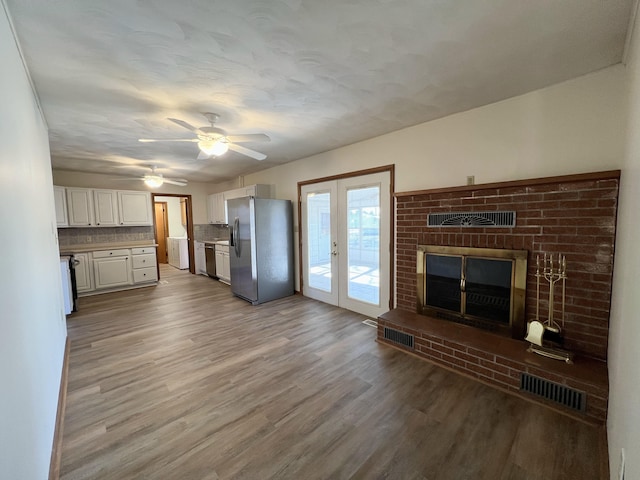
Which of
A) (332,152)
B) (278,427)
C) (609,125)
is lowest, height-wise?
(278,427)

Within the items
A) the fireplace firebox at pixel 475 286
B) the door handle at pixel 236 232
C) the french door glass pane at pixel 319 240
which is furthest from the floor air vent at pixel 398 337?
the door handle at pixel 236 232

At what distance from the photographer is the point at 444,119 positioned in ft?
9.21

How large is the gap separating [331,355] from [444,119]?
2.74 m

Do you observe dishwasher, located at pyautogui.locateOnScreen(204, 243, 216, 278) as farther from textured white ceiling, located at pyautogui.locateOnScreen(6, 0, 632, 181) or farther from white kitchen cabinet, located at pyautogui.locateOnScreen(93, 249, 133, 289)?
textured white ceiling, located at pyautogui.locateOnScreen(6, 0, 632, 181)

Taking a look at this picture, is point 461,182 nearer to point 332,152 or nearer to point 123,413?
point 332,152

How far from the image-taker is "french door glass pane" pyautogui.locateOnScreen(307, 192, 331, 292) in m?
4.20

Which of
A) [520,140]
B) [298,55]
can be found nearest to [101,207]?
[298,55]

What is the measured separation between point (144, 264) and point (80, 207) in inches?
59.6

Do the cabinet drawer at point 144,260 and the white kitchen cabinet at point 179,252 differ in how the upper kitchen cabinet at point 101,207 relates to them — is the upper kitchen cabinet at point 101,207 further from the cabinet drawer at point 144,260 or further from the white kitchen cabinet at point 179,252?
the white kitchen cabinet at point 179,252

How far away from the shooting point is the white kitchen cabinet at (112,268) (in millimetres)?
5004

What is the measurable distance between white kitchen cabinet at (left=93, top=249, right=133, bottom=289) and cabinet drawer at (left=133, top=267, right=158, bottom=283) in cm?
10

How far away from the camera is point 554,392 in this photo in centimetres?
188

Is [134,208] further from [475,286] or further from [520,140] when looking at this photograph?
[520,140]

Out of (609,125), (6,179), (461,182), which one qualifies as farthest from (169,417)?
(609,125)
